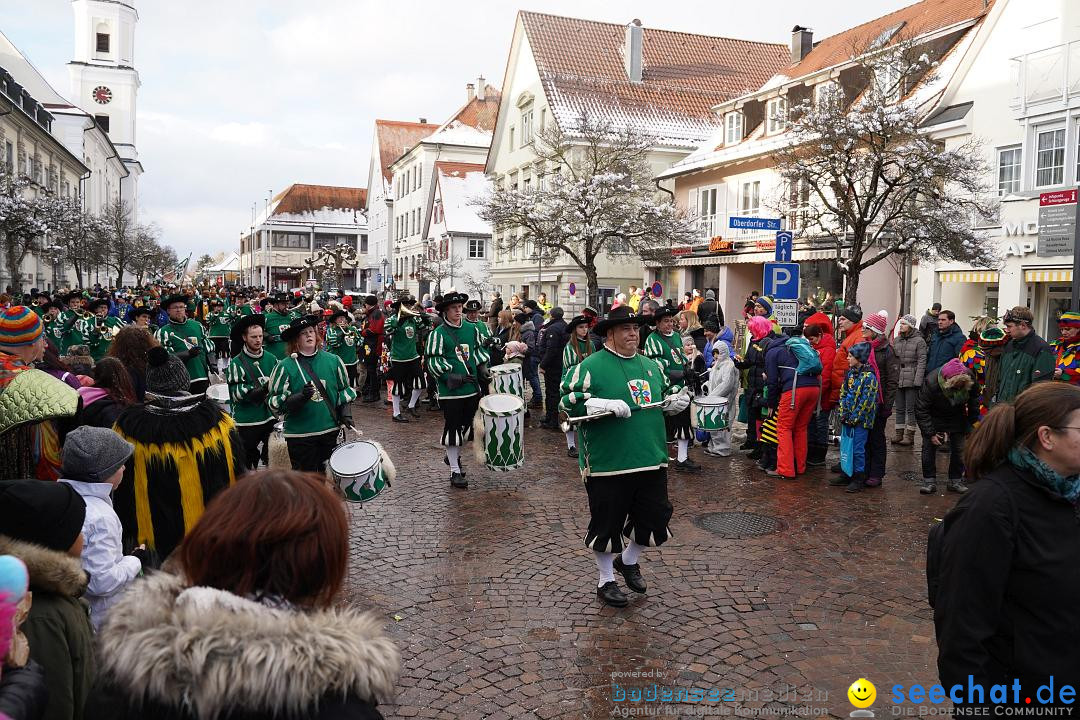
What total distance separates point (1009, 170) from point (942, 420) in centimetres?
1535

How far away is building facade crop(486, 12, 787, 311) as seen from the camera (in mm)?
40062

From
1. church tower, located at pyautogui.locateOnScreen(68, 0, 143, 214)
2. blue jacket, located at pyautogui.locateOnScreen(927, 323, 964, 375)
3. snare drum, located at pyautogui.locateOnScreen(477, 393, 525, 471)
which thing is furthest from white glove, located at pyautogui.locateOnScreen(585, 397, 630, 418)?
church tower, located at pyautogui.locateOnScreen(68, 0, 143, 214)

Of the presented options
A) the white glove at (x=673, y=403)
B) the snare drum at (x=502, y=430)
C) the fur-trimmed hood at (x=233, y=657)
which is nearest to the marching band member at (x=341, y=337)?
the snare drum at (x=502, y=430)

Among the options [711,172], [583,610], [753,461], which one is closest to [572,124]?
[711,172]

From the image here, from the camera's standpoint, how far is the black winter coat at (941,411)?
9227 mm

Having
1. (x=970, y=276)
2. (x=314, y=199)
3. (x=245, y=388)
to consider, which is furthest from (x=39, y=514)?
(x=314, y=199)

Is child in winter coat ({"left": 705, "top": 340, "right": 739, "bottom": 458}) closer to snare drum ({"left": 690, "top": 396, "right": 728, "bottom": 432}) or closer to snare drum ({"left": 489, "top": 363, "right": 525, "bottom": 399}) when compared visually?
snare drum ({"left": 690, "top": 396, "right": 728, "bottom": 432})

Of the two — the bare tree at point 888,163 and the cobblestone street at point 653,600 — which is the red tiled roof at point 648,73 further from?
the cobblestone street at point 653,600

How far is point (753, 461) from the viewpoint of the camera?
11156mm

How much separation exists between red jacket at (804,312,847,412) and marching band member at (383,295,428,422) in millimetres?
6980

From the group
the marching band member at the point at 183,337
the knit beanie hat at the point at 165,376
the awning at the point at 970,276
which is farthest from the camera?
the awning at the point at 970,276

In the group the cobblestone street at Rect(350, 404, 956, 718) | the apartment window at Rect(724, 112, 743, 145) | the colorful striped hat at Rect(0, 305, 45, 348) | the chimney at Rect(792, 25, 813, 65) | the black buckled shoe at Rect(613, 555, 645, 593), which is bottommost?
the cobblestone street at Rect(350, 404, 956, 718)

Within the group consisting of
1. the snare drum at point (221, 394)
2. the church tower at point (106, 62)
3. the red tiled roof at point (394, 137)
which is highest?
the church tower at point (106, 62)

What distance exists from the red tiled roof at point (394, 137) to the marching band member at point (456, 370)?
71.5 m
